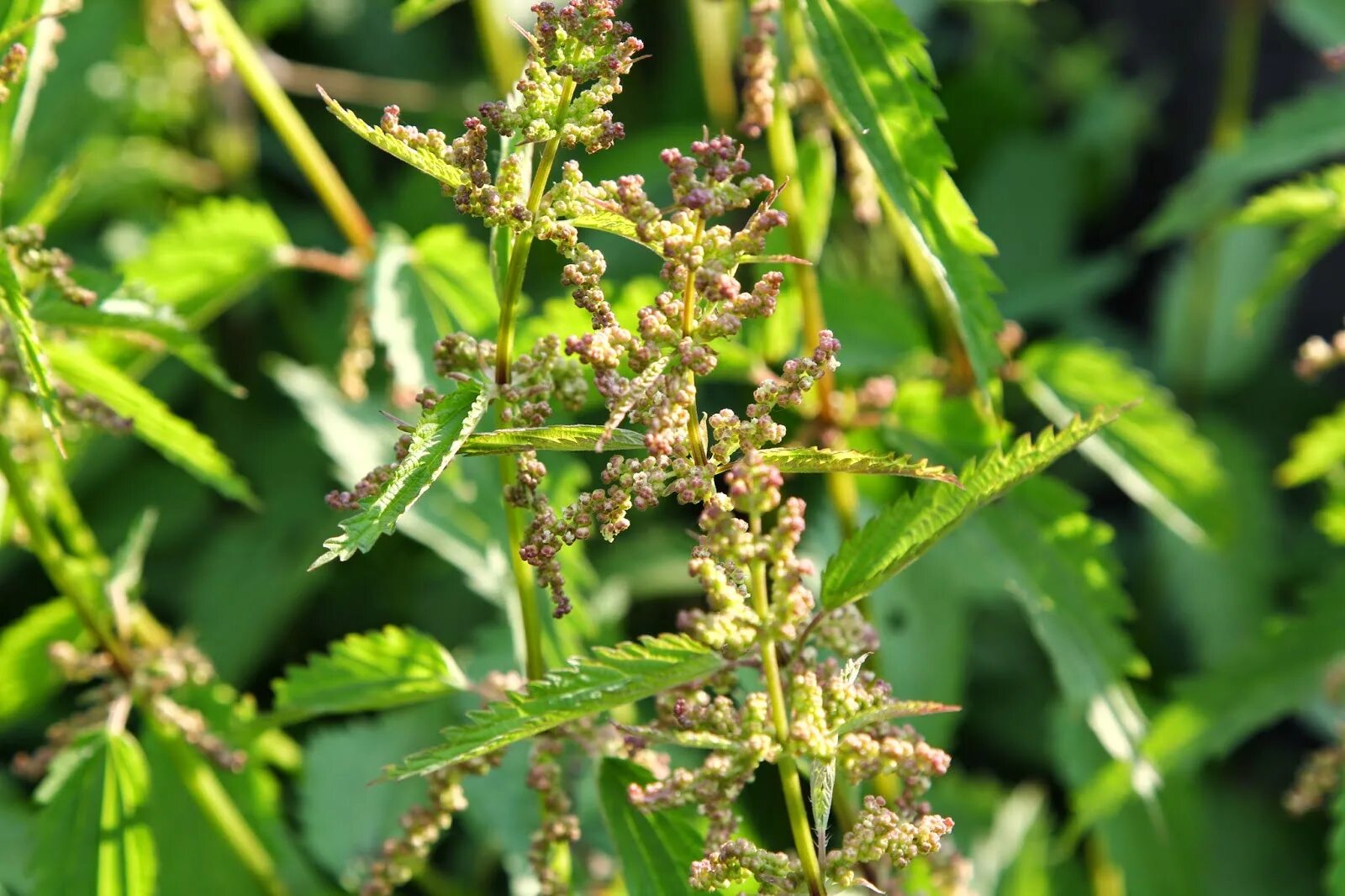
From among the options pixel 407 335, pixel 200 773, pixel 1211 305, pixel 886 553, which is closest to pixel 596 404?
pixel 407 335

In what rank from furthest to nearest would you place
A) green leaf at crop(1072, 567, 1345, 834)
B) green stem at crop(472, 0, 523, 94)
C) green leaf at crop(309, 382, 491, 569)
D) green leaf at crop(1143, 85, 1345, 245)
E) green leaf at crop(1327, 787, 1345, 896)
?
green stem at crop(472, 0, 523, 94)
green leaf at crop(1143, 85, 1345, 245)
green leaf at crop(1072, 567, 1345, 834)
green leaf at crop(1327, 787, 1345, 896)
green leaf at crop(309, 382, 491, 569)

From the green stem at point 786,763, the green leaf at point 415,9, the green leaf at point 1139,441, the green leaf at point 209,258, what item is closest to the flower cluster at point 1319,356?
the green leaf at point 1139,441

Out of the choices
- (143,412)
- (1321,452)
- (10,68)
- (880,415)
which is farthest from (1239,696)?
(10,68)

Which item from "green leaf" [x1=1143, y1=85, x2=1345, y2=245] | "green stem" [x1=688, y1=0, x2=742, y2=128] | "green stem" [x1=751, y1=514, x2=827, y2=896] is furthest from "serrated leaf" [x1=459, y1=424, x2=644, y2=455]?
"green stem" [x1=688, y1=0, x2=742, y2=128]

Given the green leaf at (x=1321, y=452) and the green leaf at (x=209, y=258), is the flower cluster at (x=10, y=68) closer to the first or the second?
the green leaf at (x=209, y=258)

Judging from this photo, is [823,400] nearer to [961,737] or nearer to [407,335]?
[407,335]

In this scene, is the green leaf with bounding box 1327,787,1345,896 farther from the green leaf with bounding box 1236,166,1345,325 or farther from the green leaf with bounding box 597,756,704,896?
the green leaf with bounding box 597,756,704,896
